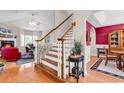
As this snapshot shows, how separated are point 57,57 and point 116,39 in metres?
2.69

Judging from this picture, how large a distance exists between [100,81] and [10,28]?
2656 millimetres

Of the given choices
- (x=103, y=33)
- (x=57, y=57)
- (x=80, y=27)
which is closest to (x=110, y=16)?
(x=80, y=27)

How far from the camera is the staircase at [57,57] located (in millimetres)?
2361

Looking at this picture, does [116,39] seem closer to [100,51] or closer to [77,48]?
[100,51]

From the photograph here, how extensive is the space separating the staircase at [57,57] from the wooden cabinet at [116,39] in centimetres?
189

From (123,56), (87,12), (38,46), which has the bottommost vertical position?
(123,56)

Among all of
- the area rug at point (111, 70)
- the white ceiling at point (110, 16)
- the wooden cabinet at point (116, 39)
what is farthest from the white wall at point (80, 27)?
the wooden cabinet at point (116, 39)

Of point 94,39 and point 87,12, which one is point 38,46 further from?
point 94,39

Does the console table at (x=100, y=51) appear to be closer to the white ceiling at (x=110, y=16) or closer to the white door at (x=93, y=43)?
A: the white door at (x=93, y=43)

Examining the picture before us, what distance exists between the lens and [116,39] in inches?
165
